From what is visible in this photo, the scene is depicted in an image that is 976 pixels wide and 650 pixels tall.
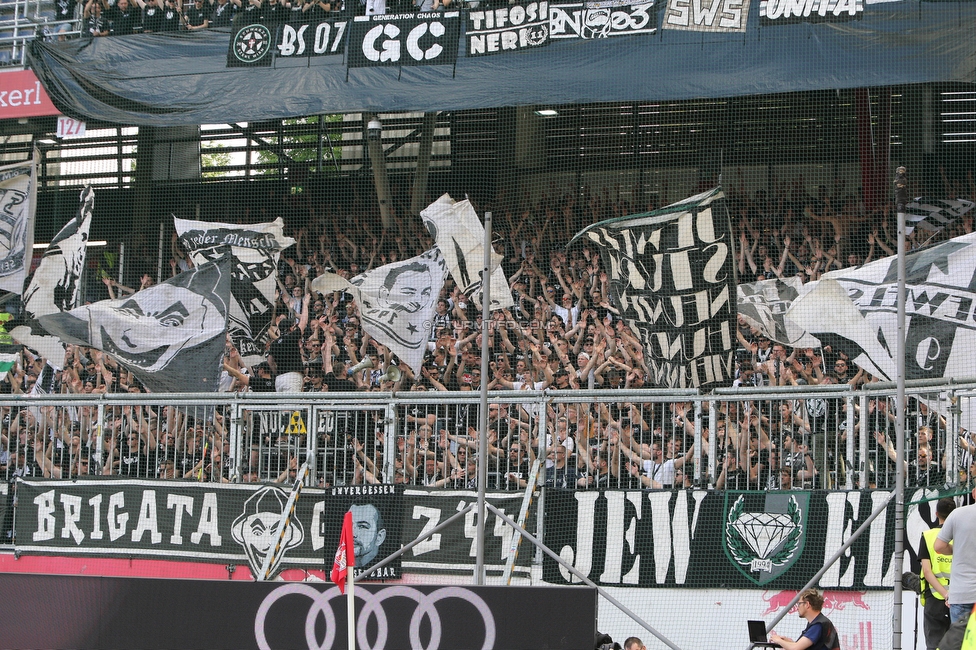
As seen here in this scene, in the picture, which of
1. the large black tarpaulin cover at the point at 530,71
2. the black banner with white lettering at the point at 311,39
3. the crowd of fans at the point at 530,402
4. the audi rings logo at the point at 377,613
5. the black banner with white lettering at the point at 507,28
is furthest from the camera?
the black banner with white lettering at the point at 311,39

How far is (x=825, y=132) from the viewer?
19.5 meters

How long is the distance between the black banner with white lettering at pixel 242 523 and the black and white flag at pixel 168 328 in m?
1.76

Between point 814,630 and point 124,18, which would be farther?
point 124,18

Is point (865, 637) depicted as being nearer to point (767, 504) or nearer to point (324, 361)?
point (767, 504)

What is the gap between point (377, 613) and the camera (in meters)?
8.69

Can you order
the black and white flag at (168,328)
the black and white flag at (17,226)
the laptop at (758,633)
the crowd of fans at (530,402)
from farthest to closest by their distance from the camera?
the black and white flag at (17,226), the black and white flag at (168,328), the crowd of fans at (530,402), the laptop at (758,633)

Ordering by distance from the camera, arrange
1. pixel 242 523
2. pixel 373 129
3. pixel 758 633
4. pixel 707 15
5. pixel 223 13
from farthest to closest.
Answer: pixel 373 129 < pixel 223 13 < pixel 707 15 < pixel 242 523 < pixel 758 633

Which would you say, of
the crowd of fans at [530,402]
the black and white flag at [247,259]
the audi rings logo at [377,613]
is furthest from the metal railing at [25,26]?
the audi rings logo at [377,613]

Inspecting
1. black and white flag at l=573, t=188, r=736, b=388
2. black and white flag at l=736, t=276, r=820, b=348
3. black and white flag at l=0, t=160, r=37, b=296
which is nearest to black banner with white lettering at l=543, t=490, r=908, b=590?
black and white flag at l=573, t=188, r=736, b=388

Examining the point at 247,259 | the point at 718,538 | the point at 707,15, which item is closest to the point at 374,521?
the point at 718,538

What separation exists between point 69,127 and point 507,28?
743cm

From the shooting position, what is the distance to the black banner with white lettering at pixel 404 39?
16.7m

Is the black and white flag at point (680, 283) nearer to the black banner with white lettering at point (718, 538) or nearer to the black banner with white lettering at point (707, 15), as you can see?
the black banner with white lettering at point (718, 538)

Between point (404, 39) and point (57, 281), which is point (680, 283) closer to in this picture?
point (404, 39)
